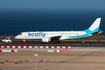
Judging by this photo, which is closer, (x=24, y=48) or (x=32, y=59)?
(x=32, y=59)

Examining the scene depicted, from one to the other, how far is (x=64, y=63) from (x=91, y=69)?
552 cm

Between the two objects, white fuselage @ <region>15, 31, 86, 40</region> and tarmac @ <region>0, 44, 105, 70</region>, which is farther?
white fuselage @ <region>15, 31, 86, 40</region>

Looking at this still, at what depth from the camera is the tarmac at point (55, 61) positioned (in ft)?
126

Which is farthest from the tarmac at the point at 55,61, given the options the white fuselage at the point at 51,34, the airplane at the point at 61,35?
the white fuselage at the point at 51,34

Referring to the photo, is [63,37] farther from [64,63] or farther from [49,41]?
[64,63]

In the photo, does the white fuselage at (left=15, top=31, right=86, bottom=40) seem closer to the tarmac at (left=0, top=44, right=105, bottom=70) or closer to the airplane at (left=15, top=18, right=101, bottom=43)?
the airplane at (left=15, top=18, right=101, bottom=43)

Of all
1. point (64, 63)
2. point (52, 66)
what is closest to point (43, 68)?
point (52, 66)

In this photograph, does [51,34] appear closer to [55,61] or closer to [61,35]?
[61,35]

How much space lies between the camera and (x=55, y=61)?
42.7 m

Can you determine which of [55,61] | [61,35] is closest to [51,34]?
[61,35]

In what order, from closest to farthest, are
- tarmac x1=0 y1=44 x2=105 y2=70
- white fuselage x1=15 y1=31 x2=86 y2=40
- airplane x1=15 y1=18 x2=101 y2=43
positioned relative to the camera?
tarmac x1=0 y1=44 x2=105 y2=70
airplane x1=15 y1=18 x2=101 y2=43
white fuselage x1=15 y1=31 x2=86 y2=40

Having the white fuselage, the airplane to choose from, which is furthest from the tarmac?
the white fuselage

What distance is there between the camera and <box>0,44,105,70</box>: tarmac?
38.5m

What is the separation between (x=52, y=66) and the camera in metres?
39.2
